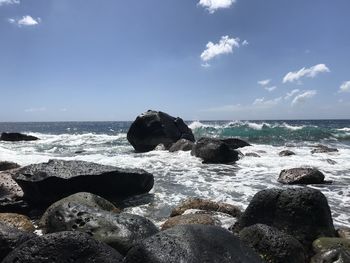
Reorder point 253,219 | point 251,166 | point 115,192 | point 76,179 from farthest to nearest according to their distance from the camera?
point 251,166 < point 115,192 < point 76,179 < point 253,219

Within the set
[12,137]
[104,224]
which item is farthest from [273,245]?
[12,137]

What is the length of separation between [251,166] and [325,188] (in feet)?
14.0

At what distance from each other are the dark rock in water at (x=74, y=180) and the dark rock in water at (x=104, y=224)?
2539mm

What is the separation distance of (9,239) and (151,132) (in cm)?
1819

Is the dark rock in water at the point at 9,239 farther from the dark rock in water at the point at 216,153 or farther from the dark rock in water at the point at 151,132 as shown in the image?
the dark rock in water at the point at 151,132

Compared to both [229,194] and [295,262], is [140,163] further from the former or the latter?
[295,262]

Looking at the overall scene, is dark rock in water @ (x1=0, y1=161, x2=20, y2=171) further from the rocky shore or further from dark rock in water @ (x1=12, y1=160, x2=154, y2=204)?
dark rock in water @ (x1=12, y1=160, x2=154, y2=204)

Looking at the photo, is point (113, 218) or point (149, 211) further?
point (149, 211)

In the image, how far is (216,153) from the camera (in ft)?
52.2

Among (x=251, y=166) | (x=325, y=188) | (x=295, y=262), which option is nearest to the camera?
(x=295, y=262)

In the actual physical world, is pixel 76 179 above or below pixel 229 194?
above

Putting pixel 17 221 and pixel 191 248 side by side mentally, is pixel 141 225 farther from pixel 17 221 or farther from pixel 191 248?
pixel 17 221

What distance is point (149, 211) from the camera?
26.9ft

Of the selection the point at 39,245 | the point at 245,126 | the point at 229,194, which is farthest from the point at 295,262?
the point at 245,126
